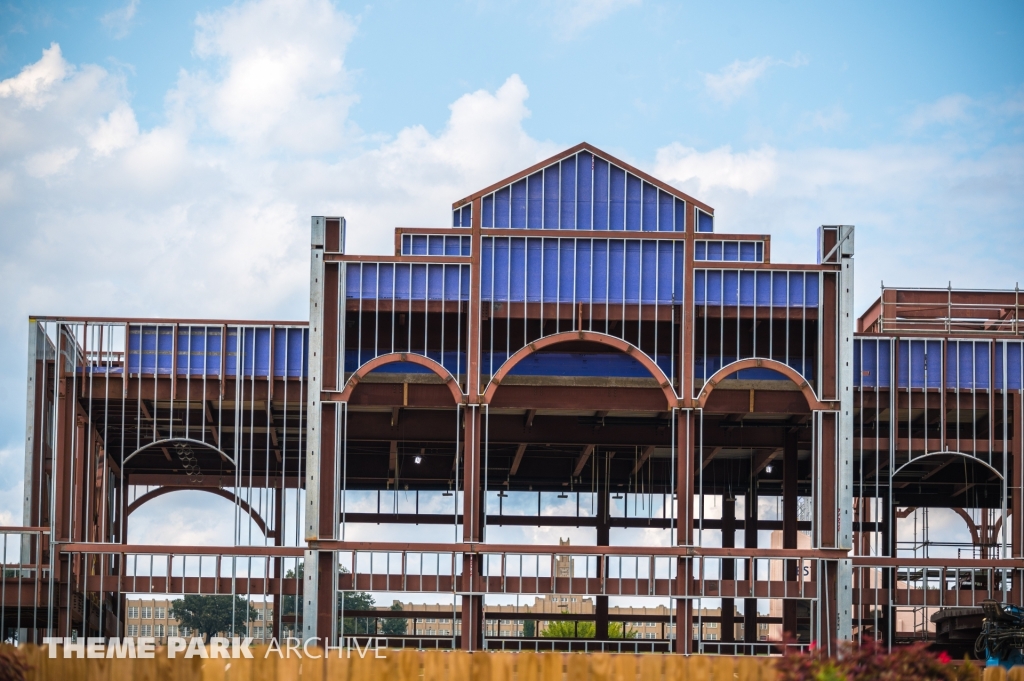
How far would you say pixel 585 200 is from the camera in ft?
133

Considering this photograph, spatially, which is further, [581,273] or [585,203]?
[585,203]

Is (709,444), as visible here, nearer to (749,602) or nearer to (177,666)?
(749,602)

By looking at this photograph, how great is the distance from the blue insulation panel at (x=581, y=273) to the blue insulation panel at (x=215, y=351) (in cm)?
610

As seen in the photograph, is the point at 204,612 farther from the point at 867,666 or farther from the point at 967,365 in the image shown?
the point at 867,666

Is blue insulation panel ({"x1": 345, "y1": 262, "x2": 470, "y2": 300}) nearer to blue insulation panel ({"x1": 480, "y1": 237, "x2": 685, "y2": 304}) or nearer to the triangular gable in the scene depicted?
blue insulation panel ({"x1": 480, "y1": 237, "x2": 685, "y2": 304})

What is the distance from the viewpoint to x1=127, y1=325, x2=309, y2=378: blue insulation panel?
41.9 metres

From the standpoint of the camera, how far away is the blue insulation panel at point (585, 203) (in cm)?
4059

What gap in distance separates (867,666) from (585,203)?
2615 cm

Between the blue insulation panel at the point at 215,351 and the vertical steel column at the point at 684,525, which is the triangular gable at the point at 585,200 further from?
the blue insulation panel at the point at 215,351

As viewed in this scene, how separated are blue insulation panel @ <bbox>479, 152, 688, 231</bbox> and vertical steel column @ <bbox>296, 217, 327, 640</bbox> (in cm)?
472

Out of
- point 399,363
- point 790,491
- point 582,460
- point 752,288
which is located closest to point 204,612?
point 582,460

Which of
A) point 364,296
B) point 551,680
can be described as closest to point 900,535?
point 364,296

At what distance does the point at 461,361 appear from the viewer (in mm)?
41469

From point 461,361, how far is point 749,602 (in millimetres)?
16659
